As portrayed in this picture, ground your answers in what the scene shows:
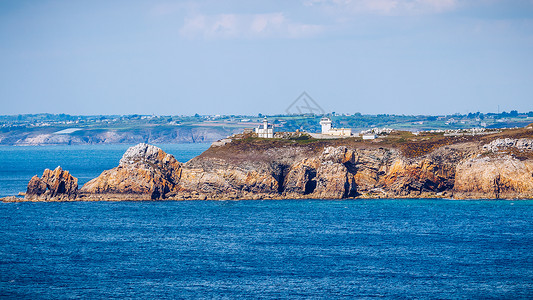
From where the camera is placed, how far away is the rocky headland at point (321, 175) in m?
78.8

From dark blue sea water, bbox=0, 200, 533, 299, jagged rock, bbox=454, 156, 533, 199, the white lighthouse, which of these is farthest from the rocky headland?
the white lighthouse

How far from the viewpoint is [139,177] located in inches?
3169

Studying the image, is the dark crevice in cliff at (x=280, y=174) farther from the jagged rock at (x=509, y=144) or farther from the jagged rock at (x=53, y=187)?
the jagged rock at (x=509, y=144)

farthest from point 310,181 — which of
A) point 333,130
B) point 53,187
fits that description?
point 53,187

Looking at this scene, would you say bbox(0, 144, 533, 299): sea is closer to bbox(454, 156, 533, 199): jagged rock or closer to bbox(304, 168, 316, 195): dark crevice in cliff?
bbox(454, 156, 533, 199): jagged rock

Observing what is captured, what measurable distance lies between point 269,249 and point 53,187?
34.5 meters

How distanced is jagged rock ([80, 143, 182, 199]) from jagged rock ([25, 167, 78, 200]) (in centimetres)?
193

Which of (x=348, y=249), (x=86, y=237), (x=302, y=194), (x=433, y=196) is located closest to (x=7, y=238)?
(x=86, y=237)

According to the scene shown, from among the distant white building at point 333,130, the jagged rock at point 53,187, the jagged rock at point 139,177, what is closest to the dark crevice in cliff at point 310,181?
the jagged rock at point 139,177

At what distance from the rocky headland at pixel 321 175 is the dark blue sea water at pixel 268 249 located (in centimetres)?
297

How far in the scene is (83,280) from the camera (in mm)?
45969

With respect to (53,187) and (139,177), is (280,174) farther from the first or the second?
(53,187)

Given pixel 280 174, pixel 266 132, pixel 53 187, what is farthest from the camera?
pixel 266 132

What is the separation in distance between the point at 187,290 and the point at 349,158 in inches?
1679
